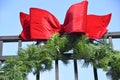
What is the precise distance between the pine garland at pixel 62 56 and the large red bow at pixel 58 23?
0.18 feet

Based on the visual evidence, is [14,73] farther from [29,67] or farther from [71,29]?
[71,29]

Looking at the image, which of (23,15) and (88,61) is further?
(23,15)

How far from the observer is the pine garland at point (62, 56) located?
8.00ft

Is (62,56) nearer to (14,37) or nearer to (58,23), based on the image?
(58,23)

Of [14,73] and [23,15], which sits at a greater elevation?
[23,15]

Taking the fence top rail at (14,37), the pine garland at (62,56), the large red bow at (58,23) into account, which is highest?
the large red bow at (58,23)

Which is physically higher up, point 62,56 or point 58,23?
point 58,23

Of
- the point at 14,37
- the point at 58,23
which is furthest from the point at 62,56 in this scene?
the point at 14,37

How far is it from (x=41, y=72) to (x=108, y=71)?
389mm

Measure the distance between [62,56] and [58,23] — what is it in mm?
214

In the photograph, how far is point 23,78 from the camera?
7.86ft

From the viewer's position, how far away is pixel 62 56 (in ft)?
8.16

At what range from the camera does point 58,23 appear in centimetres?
257

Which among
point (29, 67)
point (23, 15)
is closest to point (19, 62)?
point (29, 67)
